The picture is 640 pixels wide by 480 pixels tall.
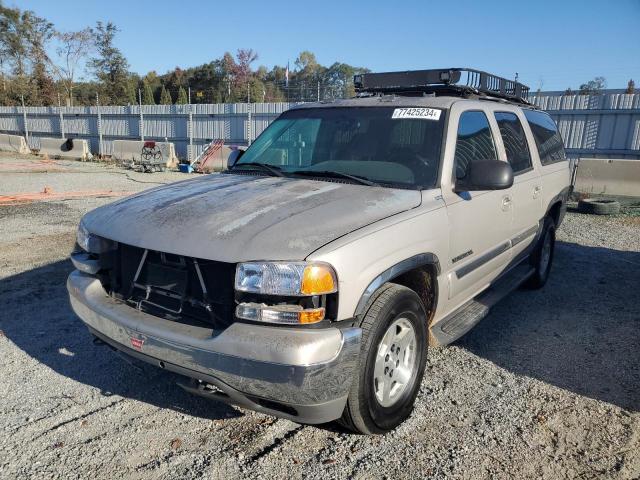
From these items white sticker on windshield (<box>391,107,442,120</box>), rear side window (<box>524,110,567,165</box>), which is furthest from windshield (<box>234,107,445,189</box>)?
rear side window (<box>524,110,567,165</box>)

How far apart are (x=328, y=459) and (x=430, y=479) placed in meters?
0.53

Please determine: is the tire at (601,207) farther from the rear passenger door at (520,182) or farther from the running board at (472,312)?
the running board at (472,312)

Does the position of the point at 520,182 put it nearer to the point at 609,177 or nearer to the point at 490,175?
the point at 490,175

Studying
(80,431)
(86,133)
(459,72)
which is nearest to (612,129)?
(459,72)

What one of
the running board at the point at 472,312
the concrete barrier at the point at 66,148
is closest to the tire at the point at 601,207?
the running board at the point at 472,312

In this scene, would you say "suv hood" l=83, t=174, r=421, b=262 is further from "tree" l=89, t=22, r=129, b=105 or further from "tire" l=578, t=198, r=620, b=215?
"tree" l=89, t=22, r=129, b=105

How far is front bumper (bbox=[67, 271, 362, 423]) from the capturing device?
220 cm

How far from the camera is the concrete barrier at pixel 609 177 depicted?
1099 centimetres

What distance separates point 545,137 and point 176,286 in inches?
174

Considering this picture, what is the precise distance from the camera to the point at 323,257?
2291 mm

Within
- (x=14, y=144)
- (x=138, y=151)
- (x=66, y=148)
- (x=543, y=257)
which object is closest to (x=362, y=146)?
(x=543, y=257)

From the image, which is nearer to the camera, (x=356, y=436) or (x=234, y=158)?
(x=356, y=436)

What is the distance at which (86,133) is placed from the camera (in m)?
25.5

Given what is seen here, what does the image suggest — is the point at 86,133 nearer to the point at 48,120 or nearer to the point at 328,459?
the point at 48,120
